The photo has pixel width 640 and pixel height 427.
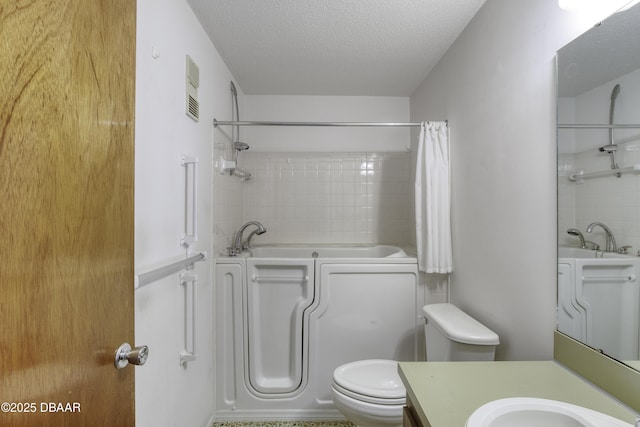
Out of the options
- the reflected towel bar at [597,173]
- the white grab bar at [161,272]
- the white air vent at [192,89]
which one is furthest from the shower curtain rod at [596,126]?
the white air vent at [192,89]

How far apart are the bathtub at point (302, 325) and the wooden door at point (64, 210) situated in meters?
1.37

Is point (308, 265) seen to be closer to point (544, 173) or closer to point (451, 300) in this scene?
point (451, 300)

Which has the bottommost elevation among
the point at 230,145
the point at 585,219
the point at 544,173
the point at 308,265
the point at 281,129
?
the point at 308,265

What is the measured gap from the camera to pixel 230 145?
256 cm

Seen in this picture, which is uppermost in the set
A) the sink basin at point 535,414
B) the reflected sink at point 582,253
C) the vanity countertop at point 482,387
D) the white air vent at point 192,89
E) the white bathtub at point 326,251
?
the white air vent at point 192,89

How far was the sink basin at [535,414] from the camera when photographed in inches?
29.8

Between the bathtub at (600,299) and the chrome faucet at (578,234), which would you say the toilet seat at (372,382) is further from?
the chrome faucet at (578,234)

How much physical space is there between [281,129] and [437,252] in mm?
1859

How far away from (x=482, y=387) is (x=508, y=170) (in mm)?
935

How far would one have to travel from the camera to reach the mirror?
0.87 meters

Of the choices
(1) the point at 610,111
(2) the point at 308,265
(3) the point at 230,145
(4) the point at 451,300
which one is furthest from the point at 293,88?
(1) the point at 610,111

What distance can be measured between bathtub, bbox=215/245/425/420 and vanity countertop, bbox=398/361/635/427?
1054mm

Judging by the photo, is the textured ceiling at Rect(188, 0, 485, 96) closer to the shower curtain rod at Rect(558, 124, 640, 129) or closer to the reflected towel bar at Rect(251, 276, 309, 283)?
the shower curtain rod at Rect(558, 124, 640, 129)

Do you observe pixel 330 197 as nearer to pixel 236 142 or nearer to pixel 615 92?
pixel 236 142
